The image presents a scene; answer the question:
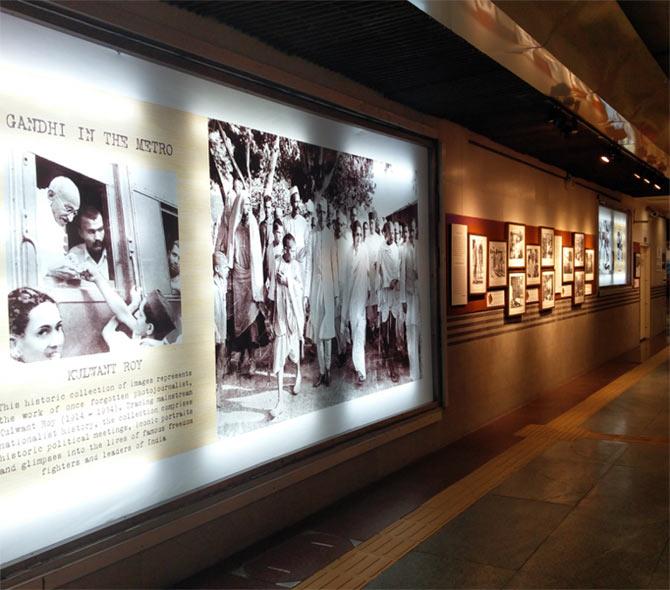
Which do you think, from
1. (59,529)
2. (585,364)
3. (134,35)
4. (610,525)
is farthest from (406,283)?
(585,364)

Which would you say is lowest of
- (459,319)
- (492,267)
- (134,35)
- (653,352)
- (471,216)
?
(653,352)

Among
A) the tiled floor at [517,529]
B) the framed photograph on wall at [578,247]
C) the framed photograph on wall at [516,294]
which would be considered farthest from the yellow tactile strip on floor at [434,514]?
the framed photograph on wall at [578,247]

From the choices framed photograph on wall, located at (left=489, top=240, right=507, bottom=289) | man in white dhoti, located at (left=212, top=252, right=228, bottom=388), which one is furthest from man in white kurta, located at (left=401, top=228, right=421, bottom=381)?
man in white dhoti, located at (left=212, top=252, right=228, bottom=388)

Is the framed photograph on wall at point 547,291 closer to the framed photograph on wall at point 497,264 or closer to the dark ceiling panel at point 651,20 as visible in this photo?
the framed photograph on wall at point 497,264

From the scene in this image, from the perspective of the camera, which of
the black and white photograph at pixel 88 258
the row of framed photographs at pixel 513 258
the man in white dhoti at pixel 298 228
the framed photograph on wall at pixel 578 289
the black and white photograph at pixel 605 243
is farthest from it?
the black and white photograph at pixel 605 243

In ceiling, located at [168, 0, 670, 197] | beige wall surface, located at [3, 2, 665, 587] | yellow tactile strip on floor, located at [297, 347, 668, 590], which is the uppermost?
ceiling, located at [168, 0, 670, 197]

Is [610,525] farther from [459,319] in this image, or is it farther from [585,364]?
[585,364]

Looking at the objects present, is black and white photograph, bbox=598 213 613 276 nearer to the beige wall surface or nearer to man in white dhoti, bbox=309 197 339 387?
the beige wall surface

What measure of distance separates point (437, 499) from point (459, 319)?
245cm

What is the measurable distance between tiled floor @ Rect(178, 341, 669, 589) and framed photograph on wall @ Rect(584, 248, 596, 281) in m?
5.40

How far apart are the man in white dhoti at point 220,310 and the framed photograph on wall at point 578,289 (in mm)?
8476

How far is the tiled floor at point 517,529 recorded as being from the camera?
12.8 feet

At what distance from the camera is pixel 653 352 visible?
14359 millimetres

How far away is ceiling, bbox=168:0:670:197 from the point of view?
4.04 metres
